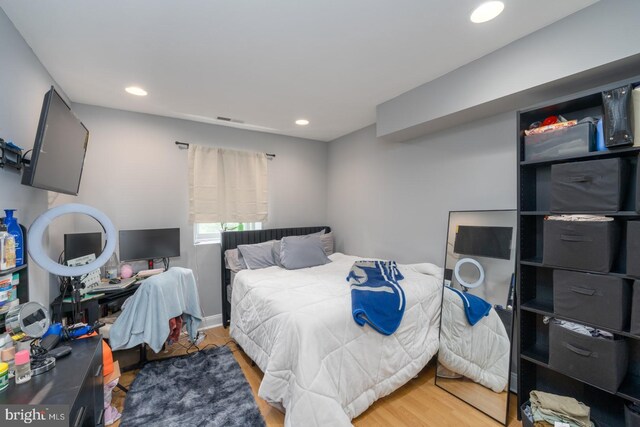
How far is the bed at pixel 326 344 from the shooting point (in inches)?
64.2

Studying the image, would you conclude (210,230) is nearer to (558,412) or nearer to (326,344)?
(326,344)

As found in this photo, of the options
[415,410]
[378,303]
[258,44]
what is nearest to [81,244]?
[258,44]

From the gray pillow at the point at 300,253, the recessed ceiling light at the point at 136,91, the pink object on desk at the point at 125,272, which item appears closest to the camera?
the recessed ceiling light at the point at 136,91

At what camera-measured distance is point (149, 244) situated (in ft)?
9.65

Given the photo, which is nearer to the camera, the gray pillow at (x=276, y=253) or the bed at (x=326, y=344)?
the bed at (x=326, y=344)

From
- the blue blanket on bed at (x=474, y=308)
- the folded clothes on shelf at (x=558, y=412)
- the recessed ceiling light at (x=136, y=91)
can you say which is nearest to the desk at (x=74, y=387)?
the recessed ceiling light at (x=136, y=91)

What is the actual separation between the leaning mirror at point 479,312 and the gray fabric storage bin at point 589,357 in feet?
1.02

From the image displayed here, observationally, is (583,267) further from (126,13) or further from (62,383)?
(126,13)

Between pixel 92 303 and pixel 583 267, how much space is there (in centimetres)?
345

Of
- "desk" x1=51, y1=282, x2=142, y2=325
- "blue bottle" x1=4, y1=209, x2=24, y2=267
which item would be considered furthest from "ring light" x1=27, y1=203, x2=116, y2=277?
Result: "desk" x1=51, y1=282, x2=142, y2=325

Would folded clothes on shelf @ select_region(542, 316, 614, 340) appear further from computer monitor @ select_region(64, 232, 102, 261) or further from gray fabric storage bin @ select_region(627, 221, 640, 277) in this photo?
computer monitor @ select_region(64, 232, 102, 261)

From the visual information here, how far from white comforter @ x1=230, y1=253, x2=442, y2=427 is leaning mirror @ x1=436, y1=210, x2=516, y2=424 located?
6.3 inches

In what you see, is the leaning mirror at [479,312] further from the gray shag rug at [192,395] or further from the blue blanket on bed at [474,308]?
the gray shag rug at [192,395]

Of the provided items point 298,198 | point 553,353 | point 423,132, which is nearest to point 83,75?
point 298,198
